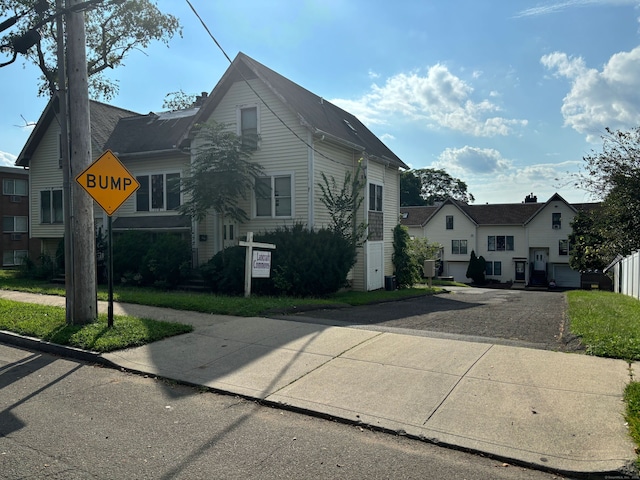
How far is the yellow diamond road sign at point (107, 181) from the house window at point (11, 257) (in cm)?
3237

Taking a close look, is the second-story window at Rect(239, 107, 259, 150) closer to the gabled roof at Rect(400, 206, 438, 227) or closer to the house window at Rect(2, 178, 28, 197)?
the house window at Rect(2, 178, 28, 197)

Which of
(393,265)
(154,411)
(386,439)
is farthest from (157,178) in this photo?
(386,439)

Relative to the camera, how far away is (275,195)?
17.8 meters

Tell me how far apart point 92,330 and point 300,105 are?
39.0ft

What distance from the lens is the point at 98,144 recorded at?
21.8 metres

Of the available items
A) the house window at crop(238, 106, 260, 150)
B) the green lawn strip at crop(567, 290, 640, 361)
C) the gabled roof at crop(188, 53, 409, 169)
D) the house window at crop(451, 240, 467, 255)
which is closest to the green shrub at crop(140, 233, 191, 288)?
the house window at crop(238, 106, 260, 150)

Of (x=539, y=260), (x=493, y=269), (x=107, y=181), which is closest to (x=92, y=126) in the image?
(x=107, y=181)

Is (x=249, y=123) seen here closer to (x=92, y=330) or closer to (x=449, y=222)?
(x=92, y=330)

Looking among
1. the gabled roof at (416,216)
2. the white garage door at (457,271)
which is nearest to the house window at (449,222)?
the gabled roof at (416,216)

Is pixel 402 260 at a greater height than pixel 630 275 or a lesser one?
greater

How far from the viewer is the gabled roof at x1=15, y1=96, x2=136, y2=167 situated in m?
22.1

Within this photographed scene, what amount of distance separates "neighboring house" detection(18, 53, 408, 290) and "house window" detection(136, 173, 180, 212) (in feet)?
0.14

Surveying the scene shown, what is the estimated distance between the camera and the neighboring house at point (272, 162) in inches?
681

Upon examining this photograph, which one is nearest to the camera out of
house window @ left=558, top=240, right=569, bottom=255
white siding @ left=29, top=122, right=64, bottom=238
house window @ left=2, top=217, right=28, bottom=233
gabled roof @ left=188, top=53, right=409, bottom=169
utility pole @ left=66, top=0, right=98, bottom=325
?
utility pole @ left=66, top=0, right=98, bottom=325
